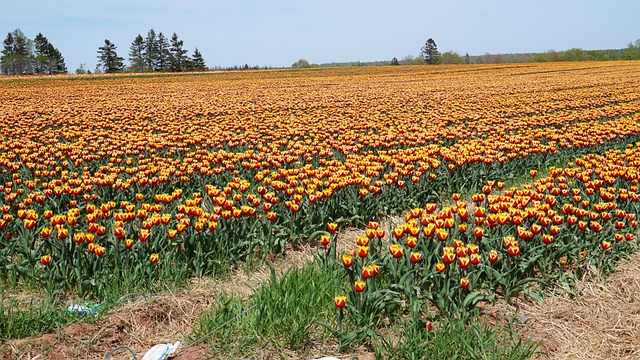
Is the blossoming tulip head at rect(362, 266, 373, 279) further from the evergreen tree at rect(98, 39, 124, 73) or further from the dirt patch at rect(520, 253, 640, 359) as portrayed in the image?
the evergreen tree at rect(98, 39, 124, 73)

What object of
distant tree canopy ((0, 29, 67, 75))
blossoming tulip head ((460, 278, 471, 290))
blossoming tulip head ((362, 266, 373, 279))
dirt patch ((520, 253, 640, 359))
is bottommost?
dirt patch ((520, 253, 640, 359))

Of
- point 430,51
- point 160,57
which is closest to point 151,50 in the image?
point 160,57

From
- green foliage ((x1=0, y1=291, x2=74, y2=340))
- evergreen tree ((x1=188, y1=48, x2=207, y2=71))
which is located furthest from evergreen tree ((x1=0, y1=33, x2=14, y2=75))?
green foliage ((x1=0, y1=291, x2=74, y2=340))

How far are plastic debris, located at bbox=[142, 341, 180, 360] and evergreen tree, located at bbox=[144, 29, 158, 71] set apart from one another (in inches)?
3832

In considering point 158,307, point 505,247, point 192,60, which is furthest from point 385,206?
point 192,60

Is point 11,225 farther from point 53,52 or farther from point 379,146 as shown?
point 53,52

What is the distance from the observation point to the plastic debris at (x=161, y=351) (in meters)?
3.36

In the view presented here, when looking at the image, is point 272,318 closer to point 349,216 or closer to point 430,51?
point 349,216

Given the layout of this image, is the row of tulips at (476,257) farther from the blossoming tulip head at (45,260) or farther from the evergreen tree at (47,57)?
the evergreen tree at (47,57)

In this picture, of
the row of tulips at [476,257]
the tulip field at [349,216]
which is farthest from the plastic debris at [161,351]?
the row of tulips at [476,257]

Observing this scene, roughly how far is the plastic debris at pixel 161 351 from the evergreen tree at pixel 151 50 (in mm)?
97329

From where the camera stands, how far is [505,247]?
4.53 m

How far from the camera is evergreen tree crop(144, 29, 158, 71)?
9369 cm

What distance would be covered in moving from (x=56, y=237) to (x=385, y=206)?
3750mm
